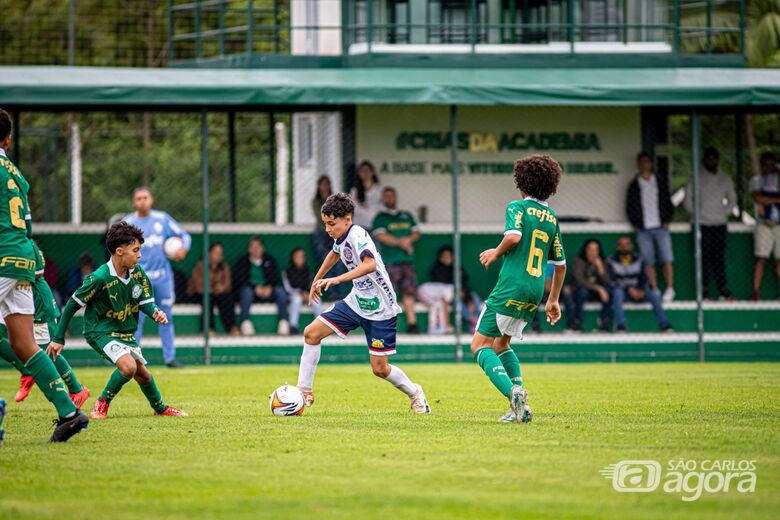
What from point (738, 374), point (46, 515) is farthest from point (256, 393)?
point (46, 515)

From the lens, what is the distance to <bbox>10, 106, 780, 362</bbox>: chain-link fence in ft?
57.8

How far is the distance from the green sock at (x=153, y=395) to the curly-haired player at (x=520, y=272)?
2531 mm

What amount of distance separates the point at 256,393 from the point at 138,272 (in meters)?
3.03

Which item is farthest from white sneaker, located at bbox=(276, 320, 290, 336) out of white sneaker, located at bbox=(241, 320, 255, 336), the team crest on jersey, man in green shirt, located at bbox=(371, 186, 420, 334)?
the team crest on jersey

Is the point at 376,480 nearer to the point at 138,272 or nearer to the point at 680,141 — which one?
the point at 138,272

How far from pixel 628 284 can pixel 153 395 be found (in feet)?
33.1

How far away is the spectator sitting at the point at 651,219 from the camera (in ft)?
59.1

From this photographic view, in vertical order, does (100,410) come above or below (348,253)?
below

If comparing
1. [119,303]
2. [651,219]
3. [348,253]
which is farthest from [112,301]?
[651,219]

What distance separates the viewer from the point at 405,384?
9.50 m

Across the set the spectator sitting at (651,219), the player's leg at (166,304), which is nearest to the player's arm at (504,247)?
the player's leg at (166,304)

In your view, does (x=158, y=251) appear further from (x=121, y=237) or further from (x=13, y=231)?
(x=13, y=231)

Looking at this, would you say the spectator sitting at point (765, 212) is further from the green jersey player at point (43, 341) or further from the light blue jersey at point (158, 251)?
the green jersey player at point (43, 341)

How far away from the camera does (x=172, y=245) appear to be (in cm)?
1477
